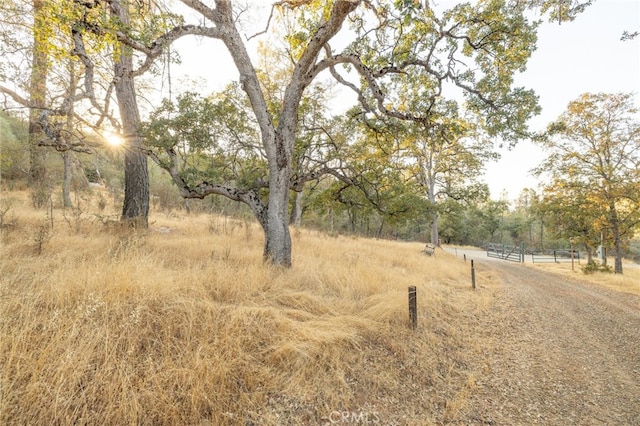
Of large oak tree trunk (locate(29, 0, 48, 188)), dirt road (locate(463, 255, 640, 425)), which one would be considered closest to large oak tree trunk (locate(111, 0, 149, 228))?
large oak tree trunk (locate(29, 0, 48, 188))

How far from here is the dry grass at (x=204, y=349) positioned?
1.91 meters

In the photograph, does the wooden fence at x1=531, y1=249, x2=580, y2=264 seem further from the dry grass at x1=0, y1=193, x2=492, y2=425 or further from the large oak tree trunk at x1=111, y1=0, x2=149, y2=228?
the large oak tree trunk at x1=111, y1=0, x2=149, y2=228

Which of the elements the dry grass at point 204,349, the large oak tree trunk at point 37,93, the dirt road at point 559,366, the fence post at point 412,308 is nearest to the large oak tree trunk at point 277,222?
the dry grass at point 204,349

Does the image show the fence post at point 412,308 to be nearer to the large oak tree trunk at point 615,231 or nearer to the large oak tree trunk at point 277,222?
the large oak tree trunk at point 277,222

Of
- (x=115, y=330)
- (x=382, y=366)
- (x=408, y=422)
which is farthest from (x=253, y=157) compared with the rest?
(x=408, y=422)

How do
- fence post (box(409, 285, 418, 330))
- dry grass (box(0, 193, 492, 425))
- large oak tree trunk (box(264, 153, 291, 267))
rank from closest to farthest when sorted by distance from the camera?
dry grass (box(0, 193, 492, 425))
fence post (box(409, 285, 418, 330))
large oak tree trunk (box(264, 153, 291, 267))

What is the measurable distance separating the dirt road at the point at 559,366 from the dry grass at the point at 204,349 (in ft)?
1.12

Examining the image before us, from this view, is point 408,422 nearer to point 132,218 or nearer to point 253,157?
point 253,157

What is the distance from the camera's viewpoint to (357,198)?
26.9 ft

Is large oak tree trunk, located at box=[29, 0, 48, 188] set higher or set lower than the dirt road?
higher

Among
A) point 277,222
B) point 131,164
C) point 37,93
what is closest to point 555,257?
point 277,222

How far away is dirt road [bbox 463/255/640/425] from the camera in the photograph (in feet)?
9.31

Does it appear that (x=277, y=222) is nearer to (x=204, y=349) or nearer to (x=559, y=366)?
(x=204, y=349)

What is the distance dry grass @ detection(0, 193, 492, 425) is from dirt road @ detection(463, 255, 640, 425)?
0.34 metres
